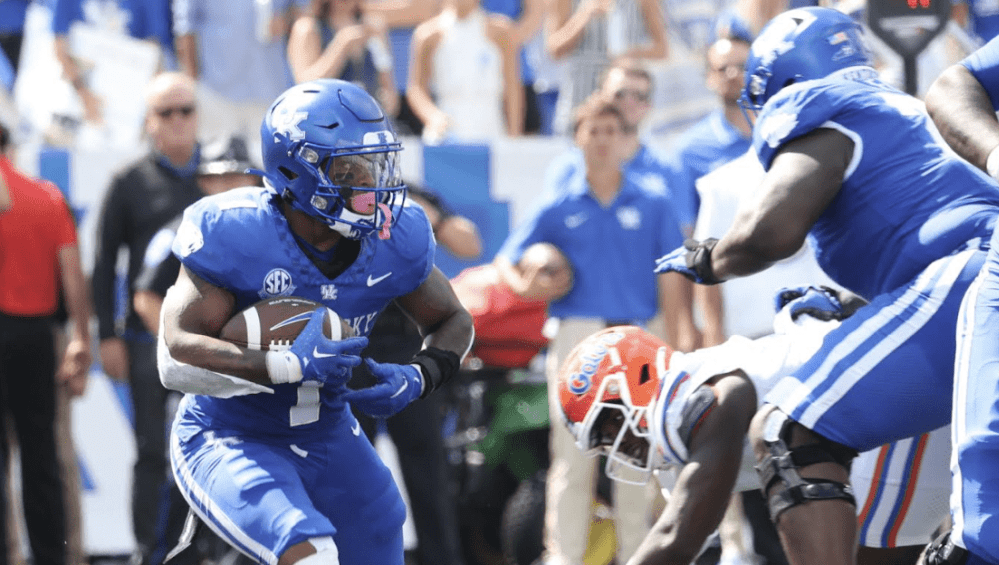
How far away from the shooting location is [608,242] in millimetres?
6625

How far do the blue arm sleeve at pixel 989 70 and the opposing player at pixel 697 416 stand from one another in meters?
0.67

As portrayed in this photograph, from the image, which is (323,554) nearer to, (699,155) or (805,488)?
(805,488)

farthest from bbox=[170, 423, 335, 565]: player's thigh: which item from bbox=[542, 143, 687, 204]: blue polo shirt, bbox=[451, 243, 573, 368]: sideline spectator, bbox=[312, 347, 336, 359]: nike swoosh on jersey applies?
bbox=[542, 143, 687, 204]: blue polo shirt

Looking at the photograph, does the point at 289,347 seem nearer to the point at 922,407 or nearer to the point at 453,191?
the point at 922,407

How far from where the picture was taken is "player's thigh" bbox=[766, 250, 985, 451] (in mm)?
3711

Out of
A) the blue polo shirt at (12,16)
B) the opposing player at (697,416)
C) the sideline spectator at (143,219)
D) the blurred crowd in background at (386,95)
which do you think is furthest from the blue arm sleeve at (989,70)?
the blue polo shirt at (12,16)

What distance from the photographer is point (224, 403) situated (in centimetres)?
408

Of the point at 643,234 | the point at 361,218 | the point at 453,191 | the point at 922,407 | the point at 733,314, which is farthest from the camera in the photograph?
the point at 453,191

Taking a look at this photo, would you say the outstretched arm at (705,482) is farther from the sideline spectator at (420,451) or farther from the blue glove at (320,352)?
the sideline spectator at (420,451)

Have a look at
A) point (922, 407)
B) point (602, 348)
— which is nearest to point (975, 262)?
point (922, 407)

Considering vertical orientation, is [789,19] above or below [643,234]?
above

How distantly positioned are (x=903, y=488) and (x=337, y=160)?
1.73 meters

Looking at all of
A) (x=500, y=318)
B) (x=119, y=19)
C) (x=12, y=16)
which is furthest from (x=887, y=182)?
(x=12, y=16)

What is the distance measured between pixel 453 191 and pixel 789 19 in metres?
3.33
